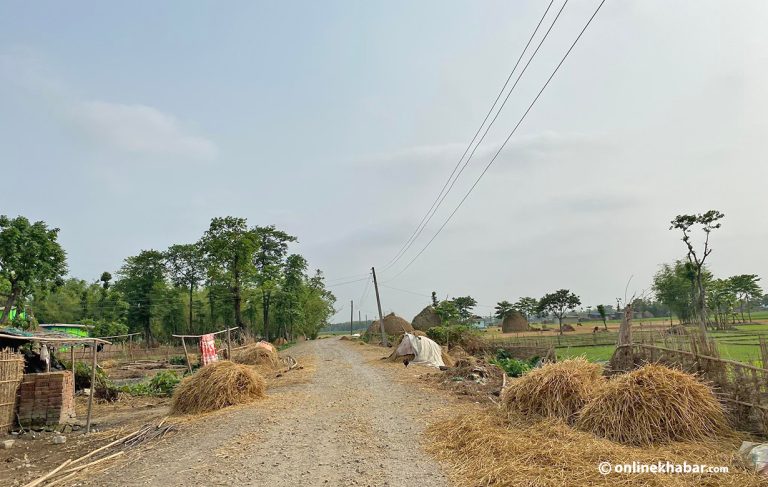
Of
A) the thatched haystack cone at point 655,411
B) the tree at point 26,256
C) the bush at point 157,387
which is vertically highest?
the tree at point 26,256

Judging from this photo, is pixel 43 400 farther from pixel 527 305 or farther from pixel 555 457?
pixel 527 305

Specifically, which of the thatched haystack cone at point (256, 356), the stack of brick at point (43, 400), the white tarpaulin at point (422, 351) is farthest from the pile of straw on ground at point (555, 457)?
the thatched haystack cone at point (256, 356)

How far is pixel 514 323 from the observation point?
5794 centimetres

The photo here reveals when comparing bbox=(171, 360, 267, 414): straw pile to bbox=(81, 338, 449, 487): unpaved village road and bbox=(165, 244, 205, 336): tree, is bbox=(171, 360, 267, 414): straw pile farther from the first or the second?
bbox=(165, 244, 205, 336): tree

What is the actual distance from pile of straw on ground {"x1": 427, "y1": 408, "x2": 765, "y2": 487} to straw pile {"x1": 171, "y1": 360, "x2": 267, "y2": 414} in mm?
5220

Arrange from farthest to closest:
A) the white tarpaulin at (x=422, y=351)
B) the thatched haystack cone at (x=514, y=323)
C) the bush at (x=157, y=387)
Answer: the thatched haystack cone at (x=514, y=323) → the white tarpaulin at (x=422, y=351) → the bush at (x=157, y=387)

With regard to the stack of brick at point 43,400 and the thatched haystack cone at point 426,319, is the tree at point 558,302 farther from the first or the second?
the stack of brick at point 43,400

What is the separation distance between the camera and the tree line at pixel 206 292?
3641 cm

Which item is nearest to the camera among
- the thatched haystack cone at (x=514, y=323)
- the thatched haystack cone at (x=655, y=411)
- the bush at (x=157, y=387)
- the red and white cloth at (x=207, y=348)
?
the thatched haystack cone at (x=655, y=411)

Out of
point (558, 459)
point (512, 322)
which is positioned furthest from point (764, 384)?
point (512, 322)

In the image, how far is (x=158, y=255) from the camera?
176ft

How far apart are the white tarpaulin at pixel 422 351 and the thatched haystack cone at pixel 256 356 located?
5.75 metres

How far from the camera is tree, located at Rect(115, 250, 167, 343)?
165 feet

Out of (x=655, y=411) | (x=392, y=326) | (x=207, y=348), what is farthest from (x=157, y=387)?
(x=392, y=326)
